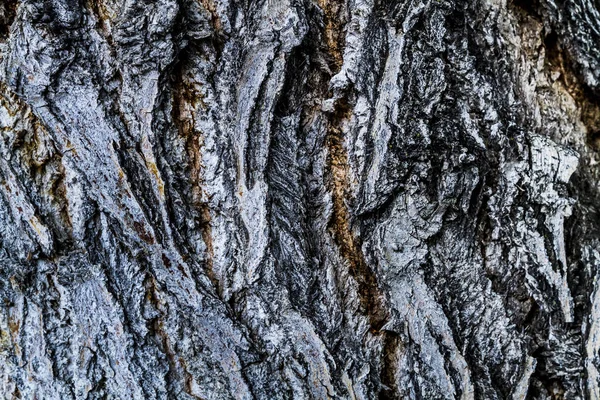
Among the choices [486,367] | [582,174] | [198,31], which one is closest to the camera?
[198,31]

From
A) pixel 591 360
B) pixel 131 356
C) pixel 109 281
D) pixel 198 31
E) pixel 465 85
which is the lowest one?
pixel 591 360

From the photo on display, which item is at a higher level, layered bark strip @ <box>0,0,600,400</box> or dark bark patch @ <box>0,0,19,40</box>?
dark bark patch @ <box>0,0,19,40</box>

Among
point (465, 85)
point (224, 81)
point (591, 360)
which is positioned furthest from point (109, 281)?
point (591, 360)

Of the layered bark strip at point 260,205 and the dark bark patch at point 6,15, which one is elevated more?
the dark bark patch at point 6,15

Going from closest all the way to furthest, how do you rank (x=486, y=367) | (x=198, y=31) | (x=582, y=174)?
(x=198, y=31), (x=486, y=367), (x=582, y=174)

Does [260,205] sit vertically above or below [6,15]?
below

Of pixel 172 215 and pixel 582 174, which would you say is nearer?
pixel 172 215

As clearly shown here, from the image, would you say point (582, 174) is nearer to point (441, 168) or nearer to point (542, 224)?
point (542, 224)

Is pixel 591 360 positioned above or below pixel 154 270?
below
